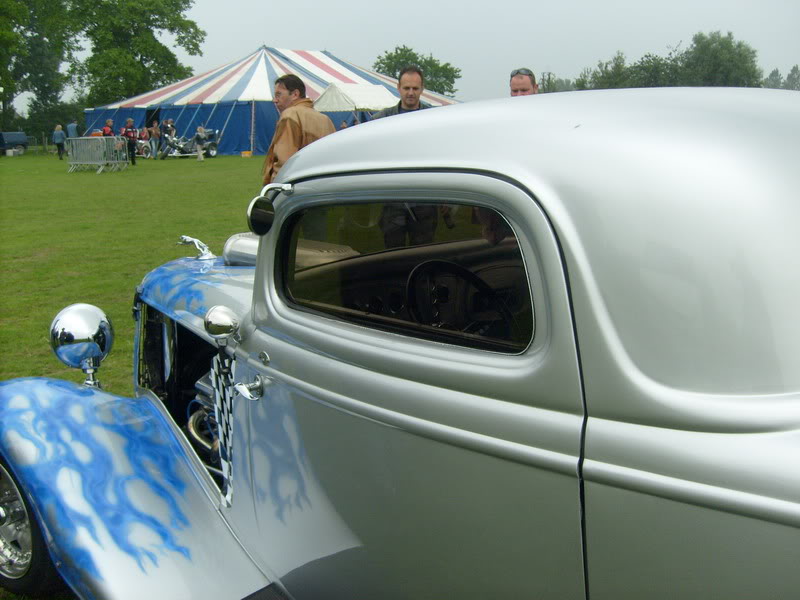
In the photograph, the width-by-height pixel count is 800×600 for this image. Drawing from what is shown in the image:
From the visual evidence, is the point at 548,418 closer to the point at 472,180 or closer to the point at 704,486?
the point at 704,486

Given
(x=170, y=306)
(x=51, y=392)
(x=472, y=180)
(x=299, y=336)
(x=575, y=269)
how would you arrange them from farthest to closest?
(x=170, y=306)
(x=51, y=392)
(x=299, y=336)
(x=472, y=180)
(x=575, y=269)

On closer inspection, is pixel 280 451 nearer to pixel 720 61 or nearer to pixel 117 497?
pixel 117 497

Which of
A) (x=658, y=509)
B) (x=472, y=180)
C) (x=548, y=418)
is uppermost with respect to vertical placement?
(x=472, y=180)

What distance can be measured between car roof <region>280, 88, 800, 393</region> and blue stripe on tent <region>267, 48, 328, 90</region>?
112 feet

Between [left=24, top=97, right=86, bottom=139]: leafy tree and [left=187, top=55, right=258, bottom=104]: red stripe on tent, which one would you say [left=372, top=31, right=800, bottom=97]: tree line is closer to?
[left=187, top=55, right=258, bottom=104]: red stripe on tent

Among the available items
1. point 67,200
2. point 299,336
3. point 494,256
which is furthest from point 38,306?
point 67,200

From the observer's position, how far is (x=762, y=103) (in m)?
1.52

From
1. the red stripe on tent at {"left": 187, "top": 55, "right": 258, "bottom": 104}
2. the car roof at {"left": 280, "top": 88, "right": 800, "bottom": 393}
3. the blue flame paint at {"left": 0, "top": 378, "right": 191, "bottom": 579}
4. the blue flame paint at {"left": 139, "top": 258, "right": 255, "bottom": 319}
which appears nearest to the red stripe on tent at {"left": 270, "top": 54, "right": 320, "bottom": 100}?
the red stripe on tent at {"left": 187, "top": 55, "right": 258, "bottom": 104}

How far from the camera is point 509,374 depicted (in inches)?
56.8

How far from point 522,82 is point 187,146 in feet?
101

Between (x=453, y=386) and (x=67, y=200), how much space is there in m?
17.2

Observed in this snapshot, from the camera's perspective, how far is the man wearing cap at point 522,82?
6.15 meters

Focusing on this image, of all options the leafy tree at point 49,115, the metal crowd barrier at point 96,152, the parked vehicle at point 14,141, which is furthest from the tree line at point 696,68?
the leafy tree at point 49,115

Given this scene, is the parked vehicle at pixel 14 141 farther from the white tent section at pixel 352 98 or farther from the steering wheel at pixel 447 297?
the steering wheel at pixel 447 297
